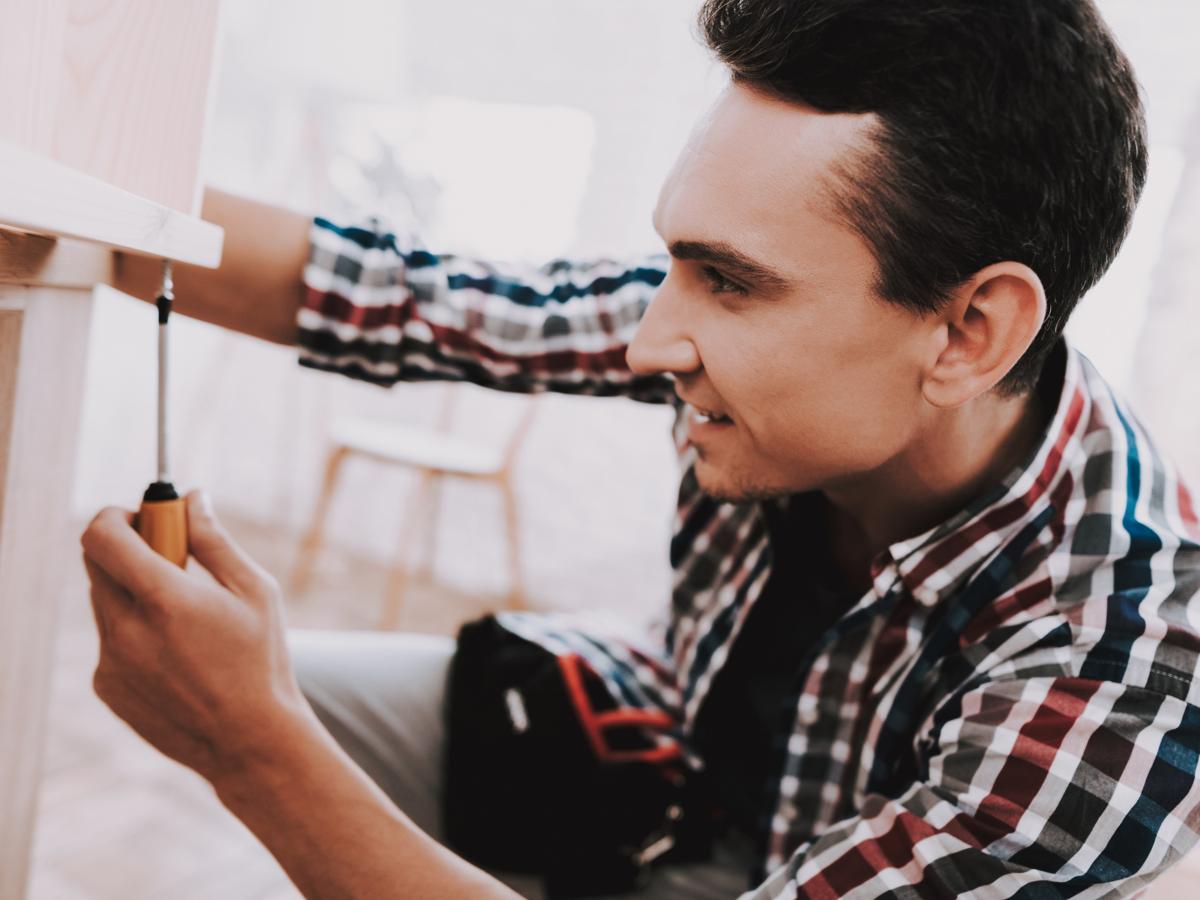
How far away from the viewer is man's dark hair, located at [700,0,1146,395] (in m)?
0.63

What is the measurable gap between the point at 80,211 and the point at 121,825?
1332 millimetres

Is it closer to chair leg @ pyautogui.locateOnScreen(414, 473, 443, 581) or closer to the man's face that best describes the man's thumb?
the man's face

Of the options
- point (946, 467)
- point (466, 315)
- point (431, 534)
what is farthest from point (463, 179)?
point (946, 467)

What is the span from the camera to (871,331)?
0.70 m

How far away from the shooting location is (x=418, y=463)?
2168 millimetres

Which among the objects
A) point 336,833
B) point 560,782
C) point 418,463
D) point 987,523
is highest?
point 987,523

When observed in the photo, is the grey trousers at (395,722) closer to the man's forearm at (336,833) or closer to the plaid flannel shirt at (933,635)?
the plaid flannel shirt at (933,635)

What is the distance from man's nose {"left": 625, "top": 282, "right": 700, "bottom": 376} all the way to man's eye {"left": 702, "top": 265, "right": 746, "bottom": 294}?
0.09 feet

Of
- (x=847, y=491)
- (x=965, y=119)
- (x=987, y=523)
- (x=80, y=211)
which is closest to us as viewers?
(x=80, y=211)

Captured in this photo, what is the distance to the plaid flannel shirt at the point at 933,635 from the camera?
574 mm

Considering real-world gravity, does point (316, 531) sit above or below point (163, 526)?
below

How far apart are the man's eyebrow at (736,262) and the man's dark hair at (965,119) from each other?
71 mm

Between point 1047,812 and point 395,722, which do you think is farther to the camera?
point 395,722

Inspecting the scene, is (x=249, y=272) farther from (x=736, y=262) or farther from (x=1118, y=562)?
(x=1118, y=562)
